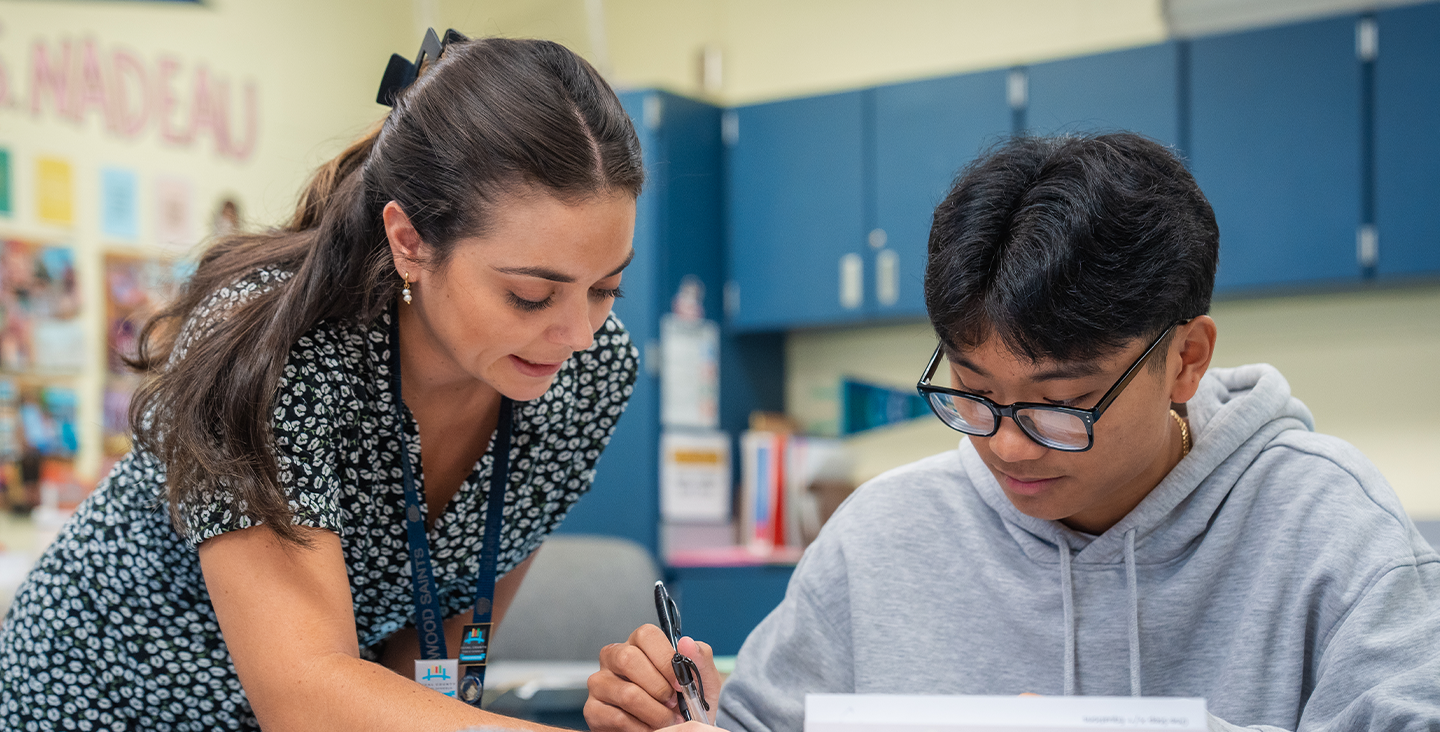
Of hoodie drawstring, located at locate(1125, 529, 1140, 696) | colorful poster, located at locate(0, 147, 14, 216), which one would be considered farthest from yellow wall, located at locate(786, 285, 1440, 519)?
colorful poster, located at locate(0, 147, 14, 216)

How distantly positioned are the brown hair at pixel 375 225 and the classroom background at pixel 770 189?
169cm

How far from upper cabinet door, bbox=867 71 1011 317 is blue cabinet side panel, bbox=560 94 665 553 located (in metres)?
0.70

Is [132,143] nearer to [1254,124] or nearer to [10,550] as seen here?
[10,550]

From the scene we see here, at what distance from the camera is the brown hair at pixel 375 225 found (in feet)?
3.36

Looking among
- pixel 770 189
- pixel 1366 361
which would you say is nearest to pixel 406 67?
pixel 770 189

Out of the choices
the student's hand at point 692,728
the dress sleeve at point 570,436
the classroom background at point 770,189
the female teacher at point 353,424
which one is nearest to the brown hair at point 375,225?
the female teacher at point 353,424

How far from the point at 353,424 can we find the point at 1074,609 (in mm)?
725

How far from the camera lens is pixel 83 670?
1.18m

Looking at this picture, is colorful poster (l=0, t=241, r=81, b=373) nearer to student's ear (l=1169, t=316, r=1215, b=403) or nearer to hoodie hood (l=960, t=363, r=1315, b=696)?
hoodie hood (l=960, t=363, r=1315, b=696)

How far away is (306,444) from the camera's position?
106 cm

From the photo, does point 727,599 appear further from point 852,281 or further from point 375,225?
point 375,225

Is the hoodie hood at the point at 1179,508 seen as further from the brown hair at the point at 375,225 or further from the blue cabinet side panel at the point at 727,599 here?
the blue cabinet side panel at the point at 727,599

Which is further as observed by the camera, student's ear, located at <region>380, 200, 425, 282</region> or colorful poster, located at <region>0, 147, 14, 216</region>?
colorful poster, located at <region>0, 147, 14, 216</region>

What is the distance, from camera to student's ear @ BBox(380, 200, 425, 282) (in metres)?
1.14
